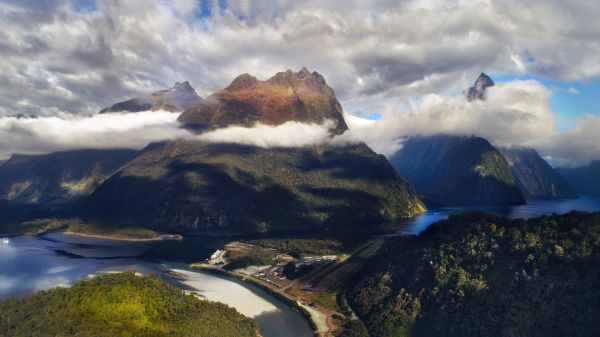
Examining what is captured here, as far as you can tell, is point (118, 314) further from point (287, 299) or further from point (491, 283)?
point (491, 283)

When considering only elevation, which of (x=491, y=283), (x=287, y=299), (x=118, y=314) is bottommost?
(x=287, y=299)

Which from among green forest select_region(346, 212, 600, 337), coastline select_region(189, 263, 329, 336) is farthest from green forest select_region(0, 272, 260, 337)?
green forest select_region(346, 212, 600, 337)

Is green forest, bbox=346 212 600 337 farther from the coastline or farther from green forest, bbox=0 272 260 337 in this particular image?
green forest, bbox=0 272 260 337

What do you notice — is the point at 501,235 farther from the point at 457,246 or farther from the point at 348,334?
the point at 348,334

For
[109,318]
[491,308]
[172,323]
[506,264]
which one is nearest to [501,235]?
[506,264]

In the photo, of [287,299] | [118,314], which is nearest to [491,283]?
[287,299]

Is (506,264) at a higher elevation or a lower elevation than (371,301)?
higher

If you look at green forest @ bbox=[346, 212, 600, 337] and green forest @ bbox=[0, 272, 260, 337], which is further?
green forest @ bbox=[346, 212, 600, 337]
